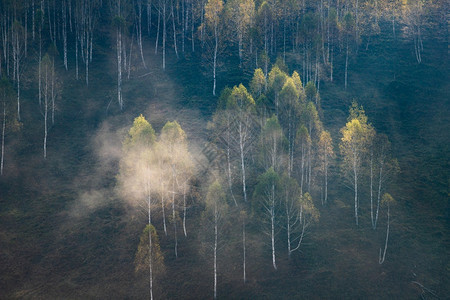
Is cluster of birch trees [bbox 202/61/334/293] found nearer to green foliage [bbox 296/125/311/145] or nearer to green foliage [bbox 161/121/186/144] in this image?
green foliage [bbox 296/125/311/145]

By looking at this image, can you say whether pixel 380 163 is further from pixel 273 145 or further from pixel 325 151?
pixel 273 145

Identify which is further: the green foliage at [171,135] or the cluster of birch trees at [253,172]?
the green foliage at [171,135]

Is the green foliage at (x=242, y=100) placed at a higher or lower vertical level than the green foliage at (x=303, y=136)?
higher

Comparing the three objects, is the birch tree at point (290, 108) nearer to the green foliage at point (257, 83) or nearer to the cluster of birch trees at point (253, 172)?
the cluster of birch trees at point (253, 172)

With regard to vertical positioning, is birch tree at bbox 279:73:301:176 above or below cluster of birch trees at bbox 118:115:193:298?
above

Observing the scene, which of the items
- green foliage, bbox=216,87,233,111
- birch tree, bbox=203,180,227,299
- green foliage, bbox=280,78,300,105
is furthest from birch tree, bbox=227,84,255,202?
birch tree, bbox=203,180,227,299

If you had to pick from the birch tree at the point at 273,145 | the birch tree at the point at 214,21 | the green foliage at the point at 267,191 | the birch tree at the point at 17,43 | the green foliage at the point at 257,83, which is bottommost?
the green foliage at the point at 267,191

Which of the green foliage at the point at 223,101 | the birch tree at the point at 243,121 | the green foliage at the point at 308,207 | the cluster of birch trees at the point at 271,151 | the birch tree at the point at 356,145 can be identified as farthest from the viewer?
the green foliage at the point at 223,101

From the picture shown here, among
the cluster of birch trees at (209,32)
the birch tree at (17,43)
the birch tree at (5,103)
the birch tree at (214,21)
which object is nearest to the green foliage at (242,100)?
the cluster of birch trees at (209,32)

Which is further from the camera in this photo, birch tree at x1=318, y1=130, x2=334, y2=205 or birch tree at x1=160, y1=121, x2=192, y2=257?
birch tree at x1=318, y1=130, x2=334, y2=205
